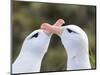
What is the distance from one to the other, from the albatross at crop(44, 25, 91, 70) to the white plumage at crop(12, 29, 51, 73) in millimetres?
158

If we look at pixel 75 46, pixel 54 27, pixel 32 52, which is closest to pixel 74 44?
pixel 75 46

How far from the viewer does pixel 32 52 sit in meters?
2.64

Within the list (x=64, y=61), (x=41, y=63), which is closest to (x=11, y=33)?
(x=41, y=63)

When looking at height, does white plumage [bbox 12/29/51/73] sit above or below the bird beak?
below

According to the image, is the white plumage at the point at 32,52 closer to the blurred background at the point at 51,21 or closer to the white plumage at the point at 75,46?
the blurred background at the point at 51,21

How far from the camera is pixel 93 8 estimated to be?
2930mm

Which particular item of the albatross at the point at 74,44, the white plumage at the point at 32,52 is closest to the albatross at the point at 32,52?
the white plumage at the point at 32,52

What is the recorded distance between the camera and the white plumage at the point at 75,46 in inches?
109

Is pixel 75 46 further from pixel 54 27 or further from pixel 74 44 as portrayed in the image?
pixel 54 27

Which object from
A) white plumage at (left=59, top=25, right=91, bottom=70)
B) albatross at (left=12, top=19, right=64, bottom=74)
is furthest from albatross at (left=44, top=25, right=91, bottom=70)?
albatross at (left=12, top=19, right=64, bottom=74)

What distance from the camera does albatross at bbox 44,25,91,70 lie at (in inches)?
109

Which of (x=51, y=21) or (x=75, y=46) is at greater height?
(x=51, y=21)

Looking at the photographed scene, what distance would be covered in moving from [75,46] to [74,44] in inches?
1.1

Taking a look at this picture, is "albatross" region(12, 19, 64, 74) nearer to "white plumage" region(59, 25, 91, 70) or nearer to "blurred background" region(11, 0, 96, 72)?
"blurred background" region(11, 0, 96, 72)
